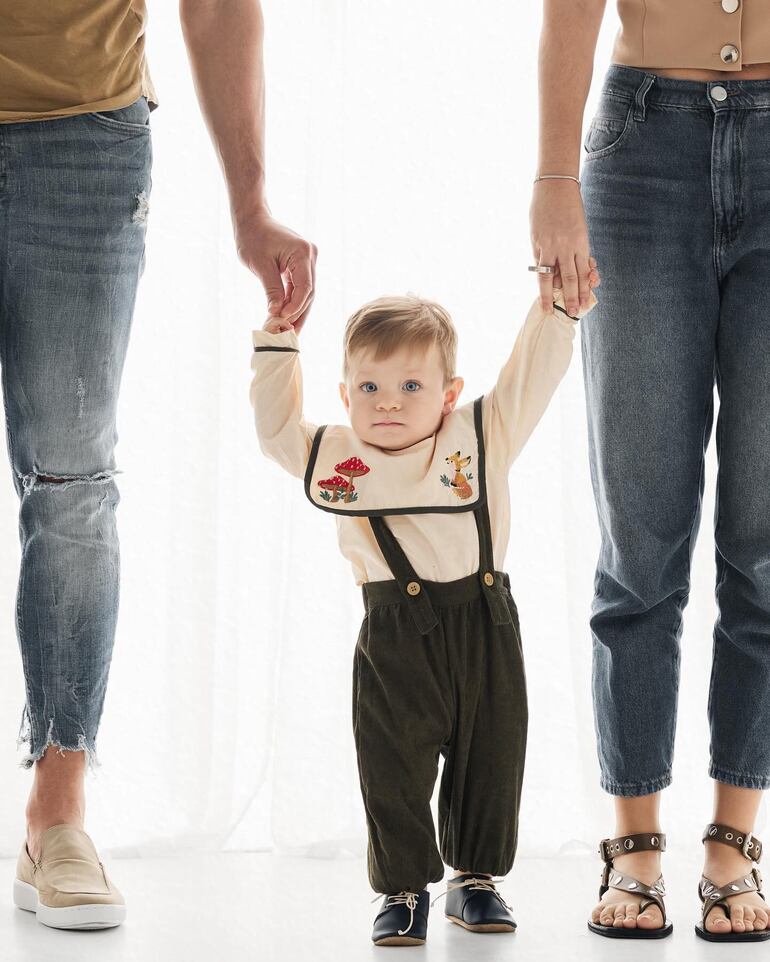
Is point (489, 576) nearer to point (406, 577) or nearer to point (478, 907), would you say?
point (406, 577)

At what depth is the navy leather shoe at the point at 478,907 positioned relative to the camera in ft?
4.56

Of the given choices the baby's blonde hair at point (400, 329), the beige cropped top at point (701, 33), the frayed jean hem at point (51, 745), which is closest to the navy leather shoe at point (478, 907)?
the frayed jean hem at point (51, 745)

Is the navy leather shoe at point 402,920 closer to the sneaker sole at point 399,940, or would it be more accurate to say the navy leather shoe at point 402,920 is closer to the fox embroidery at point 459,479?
the sneaker sole at point 399,940

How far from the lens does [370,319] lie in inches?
56.1

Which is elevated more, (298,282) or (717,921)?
(298,282)

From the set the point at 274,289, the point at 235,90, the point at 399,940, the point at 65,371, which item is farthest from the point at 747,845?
the point at 235,90

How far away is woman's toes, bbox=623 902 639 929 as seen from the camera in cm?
134

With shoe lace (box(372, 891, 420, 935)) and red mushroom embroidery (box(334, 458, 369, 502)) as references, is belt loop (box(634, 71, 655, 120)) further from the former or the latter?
shoe lace (box(372, 891, 420, 935))

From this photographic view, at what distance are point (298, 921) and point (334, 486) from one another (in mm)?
563

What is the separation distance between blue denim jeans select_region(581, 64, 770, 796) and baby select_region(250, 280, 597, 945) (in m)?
0.10

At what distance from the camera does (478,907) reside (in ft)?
4.57

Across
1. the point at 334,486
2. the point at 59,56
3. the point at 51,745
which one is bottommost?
the point at 51,745

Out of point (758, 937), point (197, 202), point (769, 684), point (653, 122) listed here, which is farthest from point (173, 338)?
point (758, 937)

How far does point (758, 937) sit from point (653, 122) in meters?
0.95
